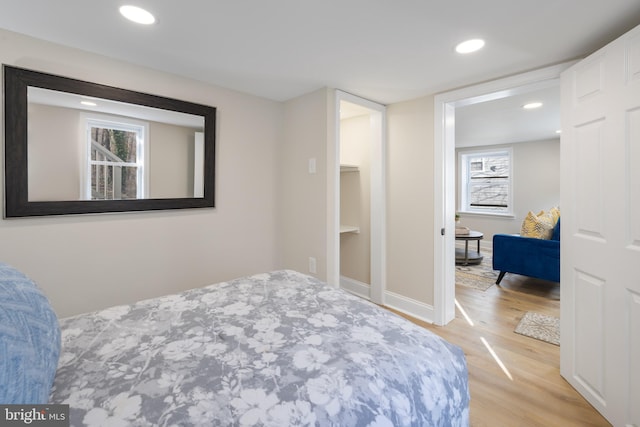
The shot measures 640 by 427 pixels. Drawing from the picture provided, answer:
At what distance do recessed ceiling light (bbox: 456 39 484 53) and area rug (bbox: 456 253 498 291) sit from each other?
2986 millimetres

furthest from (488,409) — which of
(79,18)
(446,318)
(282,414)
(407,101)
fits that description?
(79,18)

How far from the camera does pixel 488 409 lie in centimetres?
171

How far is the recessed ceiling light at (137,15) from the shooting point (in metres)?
1.49

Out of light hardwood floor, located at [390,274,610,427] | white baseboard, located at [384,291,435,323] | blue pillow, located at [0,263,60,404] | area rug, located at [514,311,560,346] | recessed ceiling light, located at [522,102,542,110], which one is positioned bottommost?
light hardwood floor, located at [390,274,610,427]

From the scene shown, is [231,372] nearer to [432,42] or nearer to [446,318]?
[432,42]

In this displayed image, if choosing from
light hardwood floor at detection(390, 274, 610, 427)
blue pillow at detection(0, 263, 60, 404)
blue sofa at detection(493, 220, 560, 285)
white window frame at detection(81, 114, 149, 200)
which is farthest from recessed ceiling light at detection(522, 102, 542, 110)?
blue pillow at detection(0, 263, 60, 404)

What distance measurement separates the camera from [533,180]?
227 inches

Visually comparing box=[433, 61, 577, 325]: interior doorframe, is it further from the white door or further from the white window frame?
the white window frame

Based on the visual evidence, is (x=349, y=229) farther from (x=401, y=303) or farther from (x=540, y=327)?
(x=540, y=327)

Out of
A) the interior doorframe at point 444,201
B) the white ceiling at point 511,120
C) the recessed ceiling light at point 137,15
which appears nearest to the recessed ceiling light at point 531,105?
the white ceiling at point 511,120

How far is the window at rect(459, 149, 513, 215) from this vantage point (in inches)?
244

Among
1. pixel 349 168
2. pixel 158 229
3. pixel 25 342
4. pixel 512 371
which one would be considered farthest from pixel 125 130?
pixel 512 371

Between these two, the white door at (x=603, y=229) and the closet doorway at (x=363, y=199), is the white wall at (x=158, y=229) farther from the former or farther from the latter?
the white door at (x=603, y=229)

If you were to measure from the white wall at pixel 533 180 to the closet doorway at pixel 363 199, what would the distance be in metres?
4.27
